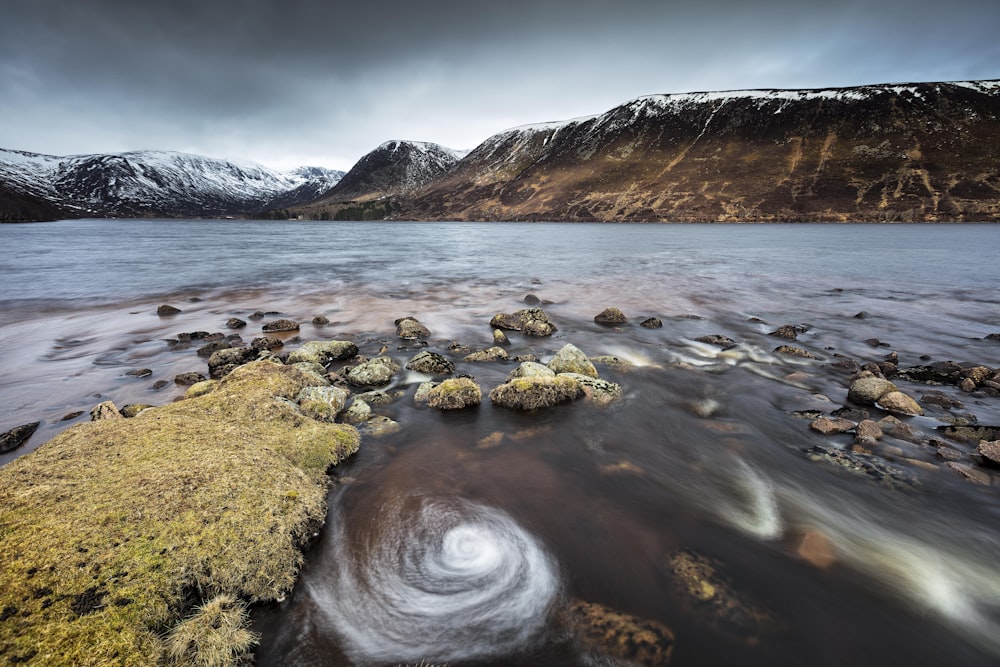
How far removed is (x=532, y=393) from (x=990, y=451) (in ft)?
32.1

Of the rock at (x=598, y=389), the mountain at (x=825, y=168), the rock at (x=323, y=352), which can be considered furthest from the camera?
the mountain at (x=825, y=168)

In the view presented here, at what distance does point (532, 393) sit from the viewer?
10766 mm

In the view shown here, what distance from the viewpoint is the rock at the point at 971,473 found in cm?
801

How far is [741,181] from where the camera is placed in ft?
502

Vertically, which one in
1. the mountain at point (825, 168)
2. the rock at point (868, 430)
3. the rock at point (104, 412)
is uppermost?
the mountain at point (825, 168)

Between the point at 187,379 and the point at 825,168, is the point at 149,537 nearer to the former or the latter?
the point at 187,379

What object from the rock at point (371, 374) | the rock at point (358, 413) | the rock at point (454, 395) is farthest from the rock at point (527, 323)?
the rock at point (358, 413)

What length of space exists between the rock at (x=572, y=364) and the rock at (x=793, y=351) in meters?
8.12

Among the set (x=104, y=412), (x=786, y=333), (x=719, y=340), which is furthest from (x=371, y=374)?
(x=786, y=333)

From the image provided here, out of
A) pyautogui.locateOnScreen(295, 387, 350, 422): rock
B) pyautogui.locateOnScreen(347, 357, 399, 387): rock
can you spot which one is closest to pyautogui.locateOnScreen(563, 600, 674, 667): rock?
pyautogui.locateOnScreen(295, 387, 350, 422): rock

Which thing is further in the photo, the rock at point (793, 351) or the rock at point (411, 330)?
the rock at point (411, 330)

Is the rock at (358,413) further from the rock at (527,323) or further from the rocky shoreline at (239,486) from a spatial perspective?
the rock at (527,323)

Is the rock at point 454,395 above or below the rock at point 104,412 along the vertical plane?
below

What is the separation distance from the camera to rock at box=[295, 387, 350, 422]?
9672 mm
